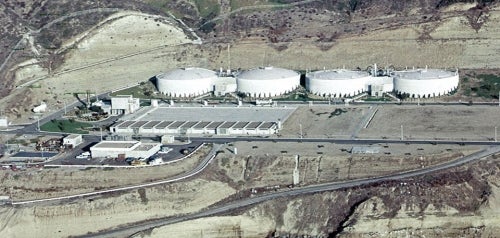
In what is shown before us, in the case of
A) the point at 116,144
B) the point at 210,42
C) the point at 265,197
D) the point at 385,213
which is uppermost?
the point at 210,42

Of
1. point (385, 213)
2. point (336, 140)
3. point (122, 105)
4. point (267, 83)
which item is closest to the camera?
point (385, 213)

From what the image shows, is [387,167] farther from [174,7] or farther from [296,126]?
[174,7]

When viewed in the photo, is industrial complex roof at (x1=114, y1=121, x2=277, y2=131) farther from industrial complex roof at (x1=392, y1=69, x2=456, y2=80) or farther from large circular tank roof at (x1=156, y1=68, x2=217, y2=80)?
industrial complex roof at (x1=392, y1=69, x2=456, y2=80)

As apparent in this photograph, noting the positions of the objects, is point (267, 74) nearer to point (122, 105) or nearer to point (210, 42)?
point (122, 105)

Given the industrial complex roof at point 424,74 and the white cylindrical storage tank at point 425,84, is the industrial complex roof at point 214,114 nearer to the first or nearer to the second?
the white cylindrical storage tank at point 425,84

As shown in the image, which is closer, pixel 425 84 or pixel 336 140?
pixel 336 140

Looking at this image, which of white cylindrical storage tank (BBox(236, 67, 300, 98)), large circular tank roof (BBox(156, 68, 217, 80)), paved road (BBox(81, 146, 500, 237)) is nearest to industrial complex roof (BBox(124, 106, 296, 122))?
white cylindrical storage tank (BBox(236, 67, 300, 98))

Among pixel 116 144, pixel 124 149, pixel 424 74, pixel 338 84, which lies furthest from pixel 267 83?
pixel 124 149
